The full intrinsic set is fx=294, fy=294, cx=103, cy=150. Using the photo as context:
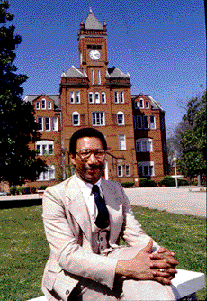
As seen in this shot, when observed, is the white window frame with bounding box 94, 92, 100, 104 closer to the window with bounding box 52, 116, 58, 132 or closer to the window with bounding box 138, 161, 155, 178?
the window with bounding box 52, 116, 58, 132

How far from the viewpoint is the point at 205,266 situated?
4773 millimetres

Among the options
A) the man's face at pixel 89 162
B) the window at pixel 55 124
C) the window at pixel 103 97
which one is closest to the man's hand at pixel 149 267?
the man's face at pixel 89 162

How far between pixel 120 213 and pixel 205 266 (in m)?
3.41

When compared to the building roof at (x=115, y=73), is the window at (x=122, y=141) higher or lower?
lower

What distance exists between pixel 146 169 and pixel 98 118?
981 centimetres

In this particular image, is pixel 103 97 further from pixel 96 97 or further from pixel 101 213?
pixel 101 213

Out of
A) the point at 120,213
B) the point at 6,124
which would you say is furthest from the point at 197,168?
the point at 120,213

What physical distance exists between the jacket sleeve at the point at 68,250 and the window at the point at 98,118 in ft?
Answer: 113

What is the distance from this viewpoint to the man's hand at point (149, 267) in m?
1.74

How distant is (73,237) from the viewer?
75.4 inches

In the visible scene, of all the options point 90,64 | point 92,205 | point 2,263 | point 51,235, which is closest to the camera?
point 51,235

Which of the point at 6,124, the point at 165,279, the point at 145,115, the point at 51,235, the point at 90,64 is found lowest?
the point at 165,279

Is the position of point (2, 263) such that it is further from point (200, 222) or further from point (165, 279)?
point (200, 222)

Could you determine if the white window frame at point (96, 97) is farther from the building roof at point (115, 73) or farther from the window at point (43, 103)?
the window at point (43, 103)
